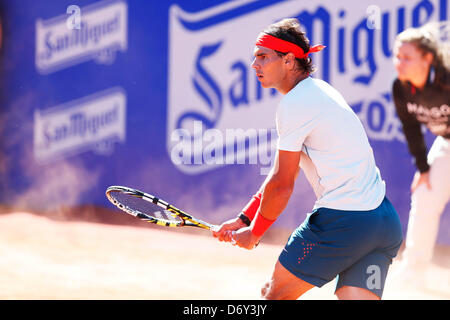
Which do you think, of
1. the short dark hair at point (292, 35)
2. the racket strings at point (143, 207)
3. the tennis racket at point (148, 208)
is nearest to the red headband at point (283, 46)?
the short dark hair at point (292, 35)

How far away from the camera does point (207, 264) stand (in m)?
6.06

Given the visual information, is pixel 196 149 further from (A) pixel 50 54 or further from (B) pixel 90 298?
(B) pixel 90 298

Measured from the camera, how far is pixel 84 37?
7.44m

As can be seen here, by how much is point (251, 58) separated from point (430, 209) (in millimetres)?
2485

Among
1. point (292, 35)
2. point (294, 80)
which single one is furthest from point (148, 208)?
point (292, 35)

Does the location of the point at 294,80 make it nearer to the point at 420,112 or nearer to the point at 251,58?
the point at 420,112

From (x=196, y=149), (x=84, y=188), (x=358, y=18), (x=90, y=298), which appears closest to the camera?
(x=90, y=298)

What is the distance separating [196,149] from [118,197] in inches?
144

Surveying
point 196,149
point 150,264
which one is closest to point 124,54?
point 196,149

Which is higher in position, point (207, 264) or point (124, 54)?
point (124, 54)

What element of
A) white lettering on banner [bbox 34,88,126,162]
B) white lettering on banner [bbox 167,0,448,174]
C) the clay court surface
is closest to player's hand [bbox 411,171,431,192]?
white lettering on banner [bbox 167,0,448,174]

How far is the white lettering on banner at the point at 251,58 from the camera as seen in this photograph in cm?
632

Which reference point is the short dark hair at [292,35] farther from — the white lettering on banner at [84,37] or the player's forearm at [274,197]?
the white lettering on banner at [84,37]

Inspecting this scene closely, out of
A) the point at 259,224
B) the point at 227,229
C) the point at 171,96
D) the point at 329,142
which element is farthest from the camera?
the point at 171,96
